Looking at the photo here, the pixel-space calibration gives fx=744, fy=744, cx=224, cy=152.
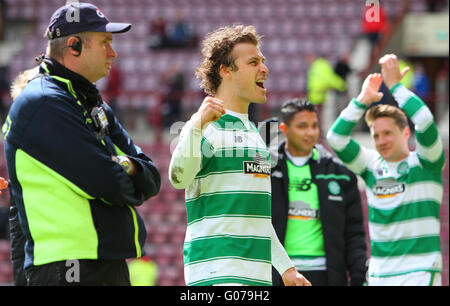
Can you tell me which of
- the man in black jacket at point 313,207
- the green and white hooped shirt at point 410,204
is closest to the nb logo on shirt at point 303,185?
the man in black jacket at point 313,207

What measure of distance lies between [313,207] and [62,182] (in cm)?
233

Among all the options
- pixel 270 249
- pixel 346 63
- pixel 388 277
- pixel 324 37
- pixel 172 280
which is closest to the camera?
pixel 270 249

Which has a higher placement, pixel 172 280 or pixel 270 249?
pixel 270 249

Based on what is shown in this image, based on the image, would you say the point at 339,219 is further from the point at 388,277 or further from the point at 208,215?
the point at 208,215

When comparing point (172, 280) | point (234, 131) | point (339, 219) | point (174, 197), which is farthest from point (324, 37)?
point (234, 131)

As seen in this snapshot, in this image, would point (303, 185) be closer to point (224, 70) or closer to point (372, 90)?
point (372, 90)

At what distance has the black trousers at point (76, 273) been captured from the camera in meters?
3.18

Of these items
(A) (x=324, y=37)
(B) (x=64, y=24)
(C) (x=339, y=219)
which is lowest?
(C) (x=339, y=219)

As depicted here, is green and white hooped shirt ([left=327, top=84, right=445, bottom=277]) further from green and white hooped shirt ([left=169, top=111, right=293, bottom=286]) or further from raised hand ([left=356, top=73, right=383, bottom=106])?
green and white hooped shirt ([left=169, top=111, right=293, bottom=286])

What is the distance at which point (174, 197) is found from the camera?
11.8m

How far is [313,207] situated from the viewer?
5137 millimetres

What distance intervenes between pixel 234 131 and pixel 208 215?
418mm

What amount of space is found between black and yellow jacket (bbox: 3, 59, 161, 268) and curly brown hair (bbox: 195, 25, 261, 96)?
2.33ft

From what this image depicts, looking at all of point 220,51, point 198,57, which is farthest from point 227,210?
point 198,57
